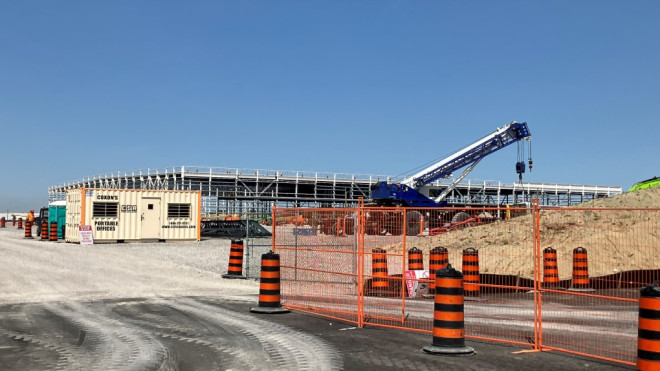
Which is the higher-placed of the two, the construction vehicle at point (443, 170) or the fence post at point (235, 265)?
the construction vehicle at point (443, 170)

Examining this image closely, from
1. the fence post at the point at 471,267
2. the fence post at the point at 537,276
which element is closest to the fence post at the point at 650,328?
the fence post at the point at 537,276

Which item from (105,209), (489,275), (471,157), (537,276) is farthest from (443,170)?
(537,276)

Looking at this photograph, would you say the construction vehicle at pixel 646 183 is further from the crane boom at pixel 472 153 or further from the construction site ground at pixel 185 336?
the construction site ground at pixel 185 336

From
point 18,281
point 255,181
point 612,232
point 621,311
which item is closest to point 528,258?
point 612,232

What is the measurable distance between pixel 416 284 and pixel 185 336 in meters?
6.28

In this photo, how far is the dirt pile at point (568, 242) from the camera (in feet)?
58.3

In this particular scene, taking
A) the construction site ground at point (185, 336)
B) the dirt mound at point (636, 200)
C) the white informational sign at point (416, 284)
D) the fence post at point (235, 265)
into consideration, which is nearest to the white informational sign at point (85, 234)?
the construction site ground at point (185, 336)

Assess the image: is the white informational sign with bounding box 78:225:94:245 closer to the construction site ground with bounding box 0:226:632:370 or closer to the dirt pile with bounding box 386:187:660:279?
the construction site ground with bounding box 0:226:632:370

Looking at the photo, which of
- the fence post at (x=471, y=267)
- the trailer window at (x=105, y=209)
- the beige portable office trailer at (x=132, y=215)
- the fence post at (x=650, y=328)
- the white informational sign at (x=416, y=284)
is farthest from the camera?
the trailer window at (x=105, y=209)

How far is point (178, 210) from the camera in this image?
34062 millimetres

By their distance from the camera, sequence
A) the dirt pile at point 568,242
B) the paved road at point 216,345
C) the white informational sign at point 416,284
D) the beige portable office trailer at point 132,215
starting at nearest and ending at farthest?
the paved road at point 216,345 → the white informational sign at point 416,284 → the dirt pile at point 568,242 → the beige portable office trailer at point 132,215

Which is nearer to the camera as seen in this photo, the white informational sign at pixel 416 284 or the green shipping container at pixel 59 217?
the white informational sign at pixel 416 284

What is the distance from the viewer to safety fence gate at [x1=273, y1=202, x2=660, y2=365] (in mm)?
9539

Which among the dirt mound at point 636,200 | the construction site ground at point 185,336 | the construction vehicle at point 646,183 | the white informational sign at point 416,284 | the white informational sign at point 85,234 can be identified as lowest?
the construction site ground at point 185,336
